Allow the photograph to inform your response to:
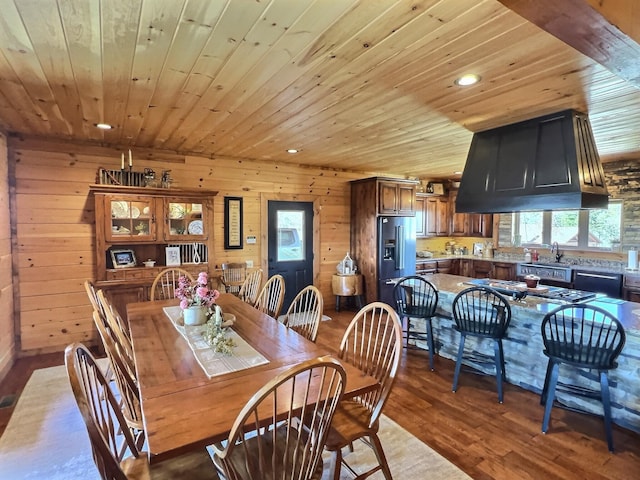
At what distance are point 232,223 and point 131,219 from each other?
4.58ft

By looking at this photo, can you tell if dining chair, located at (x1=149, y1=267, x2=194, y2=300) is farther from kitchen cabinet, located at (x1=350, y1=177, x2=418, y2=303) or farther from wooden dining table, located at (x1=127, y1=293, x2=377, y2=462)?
kitchen cabinet, located at (x1=350, y1=177, x2=418, y2=303)

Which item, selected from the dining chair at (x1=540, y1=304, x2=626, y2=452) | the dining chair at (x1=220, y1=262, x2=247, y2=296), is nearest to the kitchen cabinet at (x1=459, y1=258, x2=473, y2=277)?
the dining chair at (x1=540, y1=304, x2=626, y2=452)

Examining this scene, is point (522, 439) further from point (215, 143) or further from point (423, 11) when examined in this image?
point (215, 143)

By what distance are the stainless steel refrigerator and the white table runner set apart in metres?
3.78

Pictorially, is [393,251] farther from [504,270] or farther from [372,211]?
[504,270]

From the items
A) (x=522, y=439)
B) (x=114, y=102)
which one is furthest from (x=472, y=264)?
(x=114, y=102)

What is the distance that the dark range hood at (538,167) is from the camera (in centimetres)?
296

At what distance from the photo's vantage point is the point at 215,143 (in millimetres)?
4379

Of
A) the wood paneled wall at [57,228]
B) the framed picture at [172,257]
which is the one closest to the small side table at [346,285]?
the wood paneled wall at [57,228]

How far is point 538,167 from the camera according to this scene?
318 cm

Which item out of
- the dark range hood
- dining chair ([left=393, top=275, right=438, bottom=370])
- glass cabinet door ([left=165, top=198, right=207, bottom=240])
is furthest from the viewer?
glass cabinet door ([left=165, top=198, right=207, bottom=240])

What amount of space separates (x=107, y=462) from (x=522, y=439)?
260 centimetres

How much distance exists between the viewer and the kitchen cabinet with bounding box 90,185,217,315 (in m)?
4.06

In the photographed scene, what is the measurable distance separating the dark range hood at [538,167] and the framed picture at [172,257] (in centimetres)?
359
